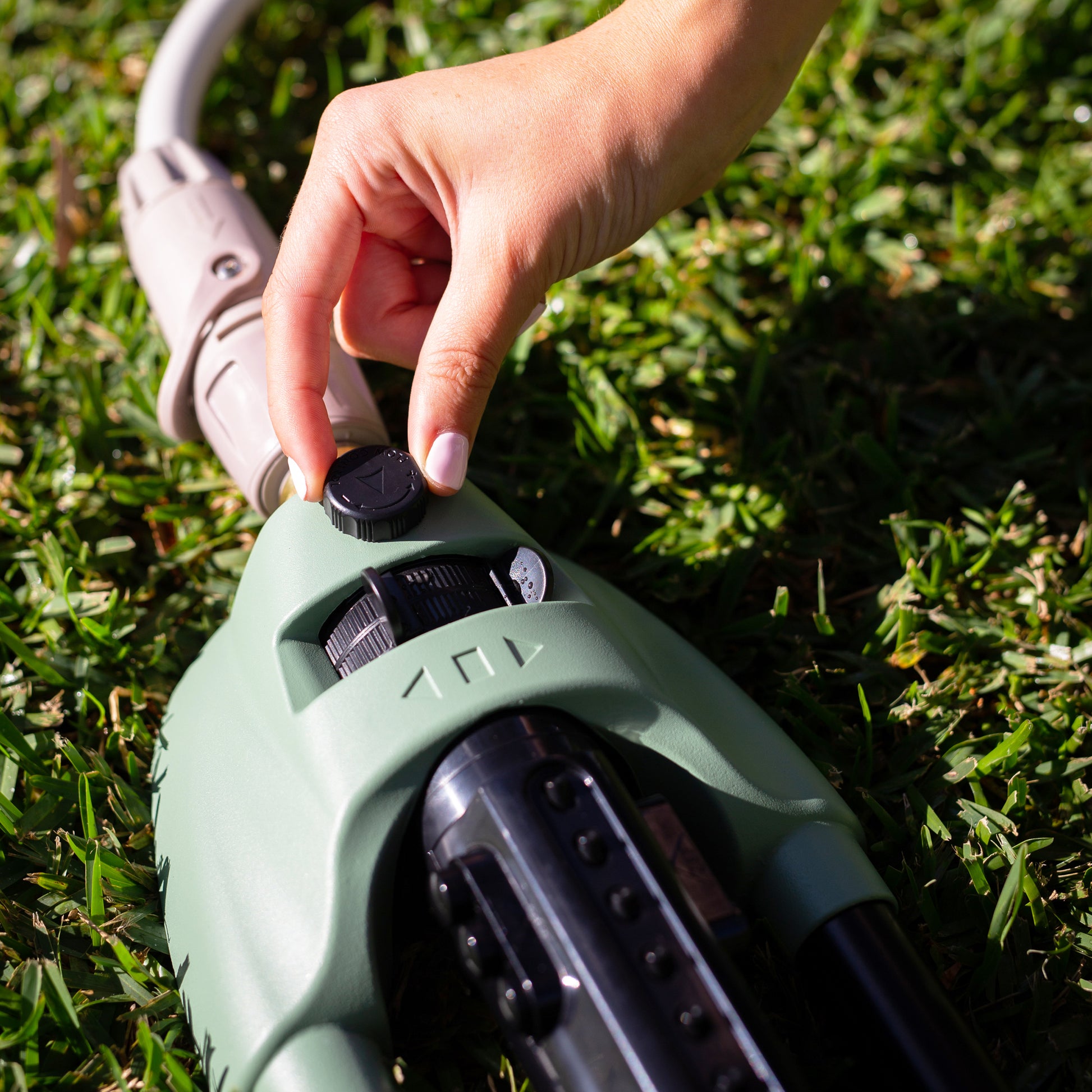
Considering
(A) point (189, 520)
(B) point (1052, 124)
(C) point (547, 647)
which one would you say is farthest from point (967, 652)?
(B) point (1052, 124)

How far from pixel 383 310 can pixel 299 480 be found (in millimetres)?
461

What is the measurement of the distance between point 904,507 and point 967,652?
1.02 feet

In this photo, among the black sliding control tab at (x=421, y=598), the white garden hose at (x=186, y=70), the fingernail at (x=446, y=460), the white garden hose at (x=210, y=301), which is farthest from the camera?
the white garden hose at (x=186, y=70)

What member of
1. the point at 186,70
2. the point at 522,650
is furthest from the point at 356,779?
the point at 186,70

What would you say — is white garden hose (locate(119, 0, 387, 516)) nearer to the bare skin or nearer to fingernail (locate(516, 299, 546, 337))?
the bare skin

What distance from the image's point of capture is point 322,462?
1.35 meters

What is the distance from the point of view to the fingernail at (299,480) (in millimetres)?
1352

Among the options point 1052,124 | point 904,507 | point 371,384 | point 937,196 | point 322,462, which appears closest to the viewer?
point 322,462

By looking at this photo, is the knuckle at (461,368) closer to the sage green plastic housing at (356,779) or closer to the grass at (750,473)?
the sage green plastic housing at (356,779)

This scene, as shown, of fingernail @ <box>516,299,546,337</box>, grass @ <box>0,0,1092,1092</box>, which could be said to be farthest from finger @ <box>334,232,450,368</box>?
grass @ <box>0,0,1092,1092</box>

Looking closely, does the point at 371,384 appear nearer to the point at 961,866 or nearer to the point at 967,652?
the point at 967,652

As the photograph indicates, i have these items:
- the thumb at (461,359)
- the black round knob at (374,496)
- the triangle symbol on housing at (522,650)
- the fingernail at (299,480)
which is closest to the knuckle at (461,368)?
the thumb at (461,359)

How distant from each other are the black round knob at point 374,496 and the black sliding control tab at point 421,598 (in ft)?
0.10

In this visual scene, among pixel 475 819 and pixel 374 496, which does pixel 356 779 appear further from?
pixel 374 496
